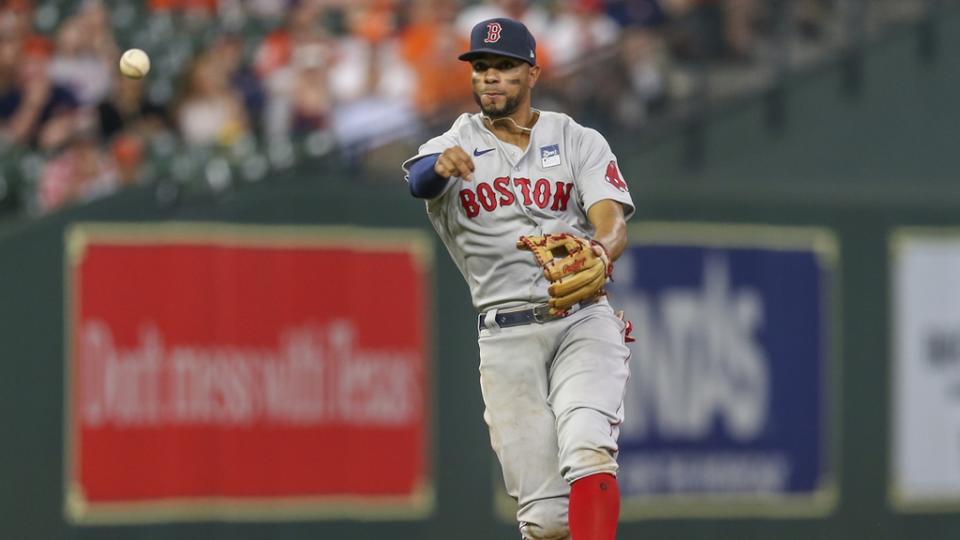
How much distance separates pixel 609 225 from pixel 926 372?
7350 mm

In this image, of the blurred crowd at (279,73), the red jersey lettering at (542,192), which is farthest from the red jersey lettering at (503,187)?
the blurred crowd at (279,73)

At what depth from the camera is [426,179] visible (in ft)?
23.8

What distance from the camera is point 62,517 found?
1069cm

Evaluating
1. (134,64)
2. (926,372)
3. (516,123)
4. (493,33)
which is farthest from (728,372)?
(493,33)

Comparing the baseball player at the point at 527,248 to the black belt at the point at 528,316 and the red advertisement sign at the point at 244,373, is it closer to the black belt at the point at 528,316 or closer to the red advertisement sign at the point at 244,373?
the black belt at the point at 528,316

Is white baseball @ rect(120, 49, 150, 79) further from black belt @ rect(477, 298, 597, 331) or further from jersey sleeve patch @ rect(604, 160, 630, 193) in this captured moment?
jersey sleeve patch @ rect(604, 160, 630, 193)

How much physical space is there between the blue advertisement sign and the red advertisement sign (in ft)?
5.46

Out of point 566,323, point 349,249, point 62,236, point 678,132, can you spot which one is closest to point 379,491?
point 349,249

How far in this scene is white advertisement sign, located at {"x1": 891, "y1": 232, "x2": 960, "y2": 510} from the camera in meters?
14.0

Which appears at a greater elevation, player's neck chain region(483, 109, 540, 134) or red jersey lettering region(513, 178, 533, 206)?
player's neck chain region(483, 109, 540, 134)

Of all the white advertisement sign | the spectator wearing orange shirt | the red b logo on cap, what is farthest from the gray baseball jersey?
the white advertisement sign

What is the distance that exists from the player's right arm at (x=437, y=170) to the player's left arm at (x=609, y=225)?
0.51 metres

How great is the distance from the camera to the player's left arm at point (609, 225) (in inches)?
284

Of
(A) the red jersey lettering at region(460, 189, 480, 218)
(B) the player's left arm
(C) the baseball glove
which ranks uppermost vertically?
(A) the red jersey lettering at region(460, 189, 480, 218)
